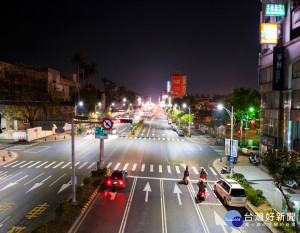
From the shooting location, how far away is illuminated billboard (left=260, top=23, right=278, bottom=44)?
27906 mm

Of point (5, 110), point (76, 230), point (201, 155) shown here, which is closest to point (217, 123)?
point (201, 155)

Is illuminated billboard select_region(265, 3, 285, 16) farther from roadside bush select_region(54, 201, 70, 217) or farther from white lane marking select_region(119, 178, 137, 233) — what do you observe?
roadside bush select_region(54, 201, 70, 217)

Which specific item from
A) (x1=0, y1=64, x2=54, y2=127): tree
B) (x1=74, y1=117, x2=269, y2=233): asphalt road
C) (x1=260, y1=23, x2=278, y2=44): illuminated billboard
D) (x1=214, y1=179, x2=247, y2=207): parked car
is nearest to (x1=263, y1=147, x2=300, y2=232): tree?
(x1=214, y1=179, x2=247, y2=207): parked car

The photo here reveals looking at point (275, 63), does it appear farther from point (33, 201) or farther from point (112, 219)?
point (33, 201)

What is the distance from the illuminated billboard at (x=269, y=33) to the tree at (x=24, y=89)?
42.7m

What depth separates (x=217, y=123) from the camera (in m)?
68.6

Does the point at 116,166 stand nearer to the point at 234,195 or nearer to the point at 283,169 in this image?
the point at 234,195

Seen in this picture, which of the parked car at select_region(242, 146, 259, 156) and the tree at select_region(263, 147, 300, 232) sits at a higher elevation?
the tree at select_region(263, 147, 300, 232)

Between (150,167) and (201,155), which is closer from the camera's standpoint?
(150,167)

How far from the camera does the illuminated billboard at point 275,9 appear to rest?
27484 mm

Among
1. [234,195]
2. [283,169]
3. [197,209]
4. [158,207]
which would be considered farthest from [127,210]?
[283,169]

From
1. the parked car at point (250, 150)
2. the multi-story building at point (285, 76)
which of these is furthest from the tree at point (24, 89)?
the multi-story building at point (285, 76)

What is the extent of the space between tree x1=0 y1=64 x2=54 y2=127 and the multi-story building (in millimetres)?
43360

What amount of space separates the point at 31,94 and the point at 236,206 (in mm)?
49020
